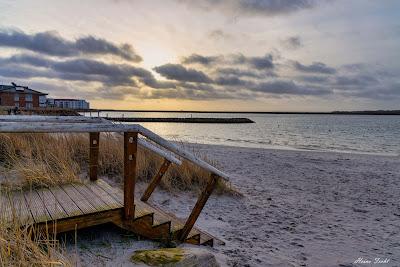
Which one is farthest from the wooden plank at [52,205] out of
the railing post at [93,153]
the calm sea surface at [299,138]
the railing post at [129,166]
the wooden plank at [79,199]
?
the calm sea surface at [299,138]

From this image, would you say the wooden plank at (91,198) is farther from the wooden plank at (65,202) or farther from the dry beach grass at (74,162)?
the dry beach grass at (74,162)

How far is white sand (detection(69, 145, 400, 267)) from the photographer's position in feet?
13.6

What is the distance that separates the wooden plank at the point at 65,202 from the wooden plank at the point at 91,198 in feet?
0.64

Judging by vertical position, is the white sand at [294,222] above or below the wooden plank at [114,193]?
below

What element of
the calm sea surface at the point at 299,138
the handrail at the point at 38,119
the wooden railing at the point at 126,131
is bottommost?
the calm sea surface at the point at 299,138

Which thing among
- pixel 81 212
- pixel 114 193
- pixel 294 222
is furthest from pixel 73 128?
pixel 294 222

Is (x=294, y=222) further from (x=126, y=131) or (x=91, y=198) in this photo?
(x=126, y=131)

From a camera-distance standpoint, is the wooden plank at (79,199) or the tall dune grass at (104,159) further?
the tall dune grass at (104,159)

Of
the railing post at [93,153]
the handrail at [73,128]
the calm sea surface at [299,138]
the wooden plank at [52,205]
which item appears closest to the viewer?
the handrail at [73,128]

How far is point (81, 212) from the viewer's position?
11.1 feet

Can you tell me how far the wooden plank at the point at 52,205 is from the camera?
3281 millimetres

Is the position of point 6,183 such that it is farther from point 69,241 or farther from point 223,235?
point 223,235

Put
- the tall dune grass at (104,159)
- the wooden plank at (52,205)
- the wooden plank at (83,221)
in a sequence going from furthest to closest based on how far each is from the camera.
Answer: the tall dune grass at (104,159) < the wooden plank at (52,205) < the wooden plank at (83,221)

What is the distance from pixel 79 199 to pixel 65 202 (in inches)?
7.4
